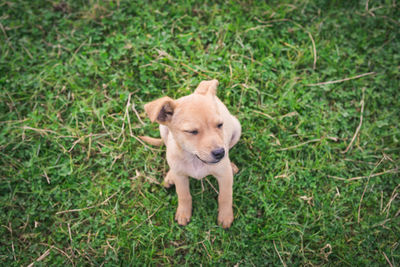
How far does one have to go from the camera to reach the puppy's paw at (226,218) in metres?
3.89

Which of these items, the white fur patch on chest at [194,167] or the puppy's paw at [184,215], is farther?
the puppy's paw at [184,215]

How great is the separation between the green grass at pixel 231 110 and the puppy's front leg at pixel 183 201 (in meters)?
0.14

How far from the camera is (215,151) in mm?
2805

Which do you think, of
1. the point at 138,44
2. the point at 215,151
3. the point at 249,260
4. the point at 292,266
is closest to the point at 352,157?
the point at 292,266

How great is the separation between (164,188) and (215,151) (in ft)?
5.67

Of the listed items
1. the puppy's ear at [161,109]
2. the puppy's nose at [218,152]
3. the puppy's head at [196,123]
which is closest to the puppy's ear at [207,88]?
the puppy's head at [196,123]

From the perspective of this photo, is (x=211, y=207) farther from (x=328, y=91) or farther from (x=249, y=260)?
(x=328, y=91)

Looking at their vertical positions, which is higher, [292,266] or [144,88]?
[144,88]

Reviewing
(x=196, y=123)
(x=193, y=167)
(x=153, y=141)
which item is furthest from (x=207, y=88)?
(x=153, y=141)

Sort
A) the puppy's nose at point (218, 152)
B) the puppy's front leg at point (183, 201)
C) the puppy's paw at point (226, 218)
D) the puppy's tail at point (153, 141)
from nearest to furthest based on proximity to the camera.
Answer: the puppy's nose at point (218, 152) → the puppy's front leg at point (183, 201) → the puppy's paw at point (226, 218) → the puppy's tail at point (153, 141)

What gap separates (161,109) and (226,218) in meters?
1.89

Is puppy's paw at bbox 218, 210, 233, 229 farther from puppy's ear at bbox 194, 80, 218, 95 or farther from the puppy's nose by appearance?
puppy's ear at bbox 194, 80, 218, 95

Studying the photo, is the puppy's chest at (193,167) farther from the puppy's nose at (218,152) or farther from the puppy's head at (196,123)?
the puppy's nose at (218,152)

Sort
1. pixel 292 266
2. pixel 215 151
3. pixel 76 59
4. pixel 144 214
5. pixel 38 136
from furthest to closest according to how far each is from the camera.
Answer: pixel 76 59, pixel 38 136, pixel 144 214, pixel 292 266, pixel 215 151
